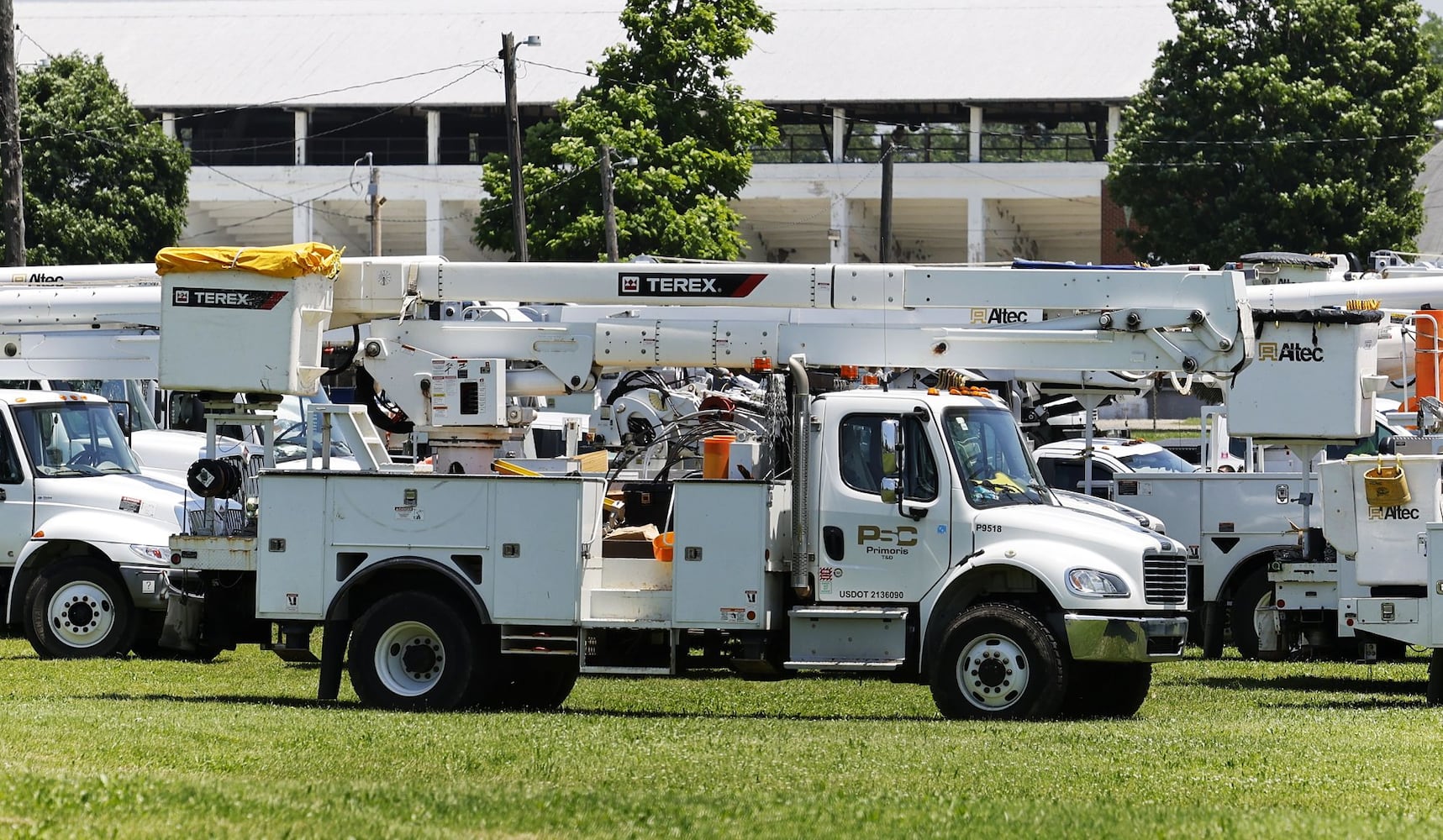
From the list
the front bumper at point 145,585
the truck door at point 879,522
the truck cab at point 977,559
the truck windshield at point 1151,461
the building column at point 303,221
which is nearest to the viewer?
the truck cab at point 977,559

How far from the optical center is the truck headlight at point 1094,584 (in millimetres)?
14148

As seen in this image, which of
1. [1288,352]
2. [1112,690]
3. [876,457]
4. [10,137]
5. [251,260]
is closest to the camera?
[876,457]

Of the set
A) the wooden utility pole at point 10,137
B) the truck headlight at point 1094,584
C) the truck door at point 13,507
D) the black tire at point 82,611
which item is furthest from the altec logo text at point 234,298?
the wooden utility pole at point 10,137

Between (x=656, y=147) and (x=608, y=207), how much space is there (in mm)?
3931

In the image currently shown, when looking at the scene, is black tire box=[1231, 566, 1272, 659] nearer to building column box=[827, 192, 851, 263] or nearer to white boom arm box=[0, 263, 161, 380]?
white boom arm box=[0, 263, 161, 380]

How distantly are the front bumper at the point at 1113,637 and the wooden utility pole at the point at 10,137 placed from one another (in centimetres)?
2191

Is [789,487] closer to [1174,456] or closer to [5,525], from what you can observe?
[5,525]

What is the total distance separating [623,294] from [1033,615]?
4.04 m

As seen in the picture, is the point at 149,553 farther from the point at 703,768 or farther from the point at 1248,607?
the point at 1248,607

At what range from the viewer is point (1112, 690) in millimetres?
15039

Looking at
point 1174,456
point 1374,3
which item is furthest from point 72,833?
point 1374,3

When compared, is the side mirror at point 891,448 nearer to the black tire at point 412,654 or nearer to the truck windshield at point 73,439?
the black tire at point 412,654

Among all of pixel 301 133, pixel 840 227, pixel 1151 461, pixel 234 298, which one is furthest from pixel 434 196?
pixel 234 298

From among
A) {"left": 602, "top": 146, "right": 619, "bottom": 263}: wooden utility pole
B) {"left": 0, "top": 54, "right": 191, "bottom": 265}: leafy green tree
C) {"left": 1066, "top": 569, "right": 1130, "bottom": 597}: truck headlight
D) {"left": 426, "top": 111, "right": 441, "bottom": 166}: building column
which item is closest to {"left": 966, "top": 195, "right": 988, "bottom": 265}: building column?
{"left": 426, "top": 111, "right": 441, "bottom": 166}: building column
